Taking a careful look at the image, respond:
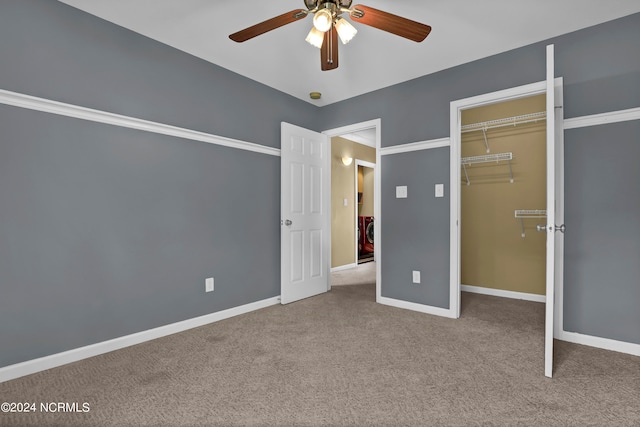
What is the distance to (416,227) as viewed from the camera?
339cm

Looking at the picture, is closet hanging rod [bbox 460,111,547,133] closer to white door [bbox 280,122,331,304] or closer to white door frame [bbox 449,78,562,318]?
white door frame [bbox 449,78,562,318]

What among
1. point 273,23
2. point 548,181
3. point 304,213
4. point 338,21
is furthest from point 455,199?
point 273,23

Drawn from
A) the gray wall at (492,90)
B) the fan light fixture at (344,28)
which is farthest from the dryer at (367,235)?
the fan light fixture at (344,28)

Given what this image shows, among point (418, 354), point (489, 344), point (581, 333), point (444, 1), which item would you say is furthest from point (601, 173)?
point (418, 354)

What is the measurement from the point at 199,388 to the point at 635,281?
3153mm

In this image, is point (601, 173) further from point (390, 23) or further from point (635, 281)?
point (390, 23)

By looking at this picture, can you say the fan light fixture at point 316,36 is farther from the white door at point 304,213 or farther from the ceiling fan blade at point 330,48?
the white door at point 304,213

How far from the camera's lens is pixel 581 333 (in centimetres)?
252

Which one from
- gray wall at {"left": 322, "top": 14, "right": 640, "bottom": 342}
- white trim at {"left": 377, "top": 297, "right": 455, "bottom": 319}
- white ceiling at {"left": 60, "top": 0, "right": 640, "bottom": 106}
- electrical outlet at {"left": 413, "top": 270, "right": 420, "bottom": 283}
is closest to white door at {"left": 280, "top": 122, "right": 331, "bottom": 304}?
gray wall at {"left": 322, "top": 14, "right": 640, "bottom": 342}

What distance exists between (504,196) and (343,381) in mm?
3322

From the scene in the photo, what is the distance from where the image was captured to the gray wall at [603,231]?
2346 millimetres

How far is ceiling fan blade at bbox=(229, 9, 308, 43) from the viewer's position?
72.8 inches

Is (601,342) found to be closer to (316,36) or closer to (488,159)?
(488,159)

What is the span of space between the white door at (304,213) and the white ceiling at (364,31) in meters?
0.81
